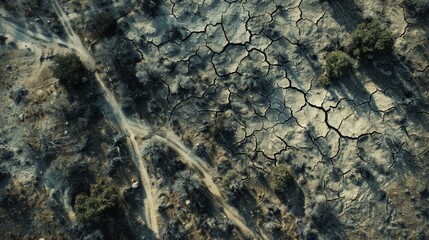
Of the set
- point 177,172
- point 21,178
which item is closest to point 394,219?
point 177,172

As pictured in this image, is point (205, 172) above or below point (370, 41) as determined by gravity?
below

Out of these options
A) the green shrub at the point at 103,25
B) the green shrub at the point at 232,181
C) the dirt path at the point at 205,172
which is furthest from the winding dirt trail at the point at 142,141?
the green shrub at the point at 103,25

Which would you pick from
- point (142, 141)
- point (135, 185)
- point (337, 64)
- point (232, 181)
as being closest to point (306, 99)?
point (337, 64)

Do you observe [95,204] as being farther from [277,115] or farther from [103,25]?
[277,115]

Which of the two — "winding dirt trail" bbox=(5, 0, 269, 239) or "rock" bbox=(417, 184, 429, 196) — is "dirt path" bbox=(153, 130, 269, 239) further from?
"rock" bbox=(417, 184, 429, 196)

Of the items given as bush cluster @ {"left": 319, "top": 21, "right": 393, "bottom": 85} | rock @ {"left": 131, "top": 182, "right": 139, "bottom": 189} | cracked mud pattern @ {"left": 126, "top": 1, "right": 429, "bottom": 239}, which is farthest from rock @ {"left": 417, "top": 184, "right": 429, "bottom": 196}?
rock @ {"left": 131, "top": 182, "right": 139, "bottom": 189}
